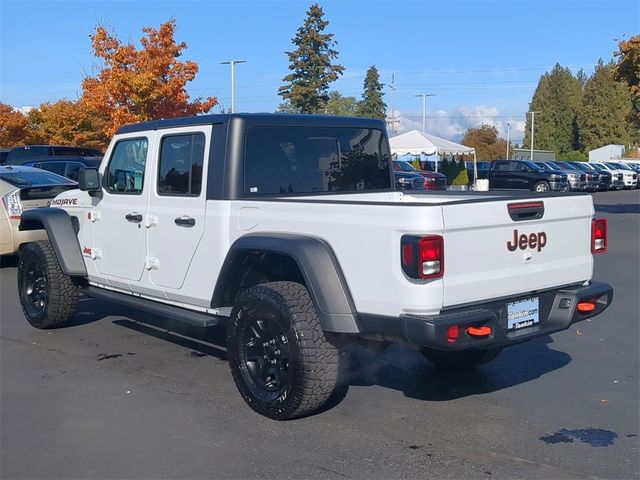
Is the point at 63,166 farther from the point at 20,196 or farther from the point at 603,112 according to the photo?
the point at 603,112

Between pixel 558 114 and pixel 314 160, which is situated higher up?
pixel 558 114

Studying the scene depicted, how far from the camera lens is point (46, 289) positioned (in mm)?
7688

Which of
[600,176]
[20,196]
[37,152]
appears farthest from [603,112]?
[20,196]

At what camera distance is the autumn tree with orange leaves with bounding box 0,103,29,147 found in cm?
3769

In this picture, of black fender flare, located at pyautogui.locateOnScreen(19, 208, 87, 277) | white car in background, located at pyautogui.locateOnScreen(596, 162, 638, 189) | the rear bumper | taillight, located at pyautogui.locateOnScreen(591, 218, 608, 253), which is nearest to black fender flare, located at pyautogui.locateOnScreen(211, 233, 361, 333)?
the rear bumper

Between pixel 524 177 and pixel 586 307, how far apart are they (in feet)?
104

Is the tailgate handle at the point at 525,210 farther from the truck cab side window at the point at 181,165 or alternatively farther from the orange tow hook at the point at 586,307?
the truck cab side window at the point at 181,165

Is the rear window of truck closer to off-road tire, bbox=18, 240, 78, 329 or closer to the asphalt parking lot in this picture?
the asphalt parking lot

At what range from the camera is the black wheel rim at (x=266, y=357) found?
5152 millimetres

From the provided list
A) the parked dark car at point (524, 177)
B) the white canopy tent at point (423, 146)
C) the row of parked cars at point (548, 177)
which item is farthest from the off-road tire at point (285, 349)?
the white canopy tent at point (423, 146)

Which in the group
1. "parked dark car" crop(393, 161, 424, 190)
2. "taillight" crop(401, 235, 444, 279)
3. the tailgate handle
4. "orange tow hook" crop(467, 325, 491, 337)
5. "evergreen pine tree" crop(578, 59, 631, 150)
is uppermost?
"evergreen pine tree" crop(578, 59, 631, 150)

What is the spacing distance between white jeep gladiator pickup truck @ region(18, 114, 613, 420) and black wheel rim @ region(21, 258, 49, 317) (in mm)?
629

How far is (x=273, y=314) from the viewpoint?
5.14m

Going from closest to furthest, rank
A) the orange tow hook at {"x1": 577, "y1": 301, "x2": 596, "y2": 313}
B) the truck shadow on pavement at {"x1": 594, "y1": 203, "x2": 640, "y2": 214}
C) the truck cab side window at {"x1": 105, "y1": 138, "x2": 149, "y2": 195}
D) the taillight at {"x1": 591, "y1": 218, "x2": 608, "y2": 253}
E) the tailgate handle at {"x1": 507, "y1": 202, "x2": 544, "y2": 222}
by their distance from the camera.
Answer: the tailgate handle at {"x1": 507, "y1": 202, "x2": 544, "y2": 222} < the orange tow hook at {"x1": 577, "y1": 301, "x2": 596, "y2": 313} < the taillight at {"x1": 591, "y1": 218, "x2": 608, "y2": 253} < the truck cab side window at {"x1": 105, "y1": 138, "x2": 149, "y2": 195} < the truck shadow on pavement at {"x1": 594, "y1": 203, "x2": 640, "y2": 214}
